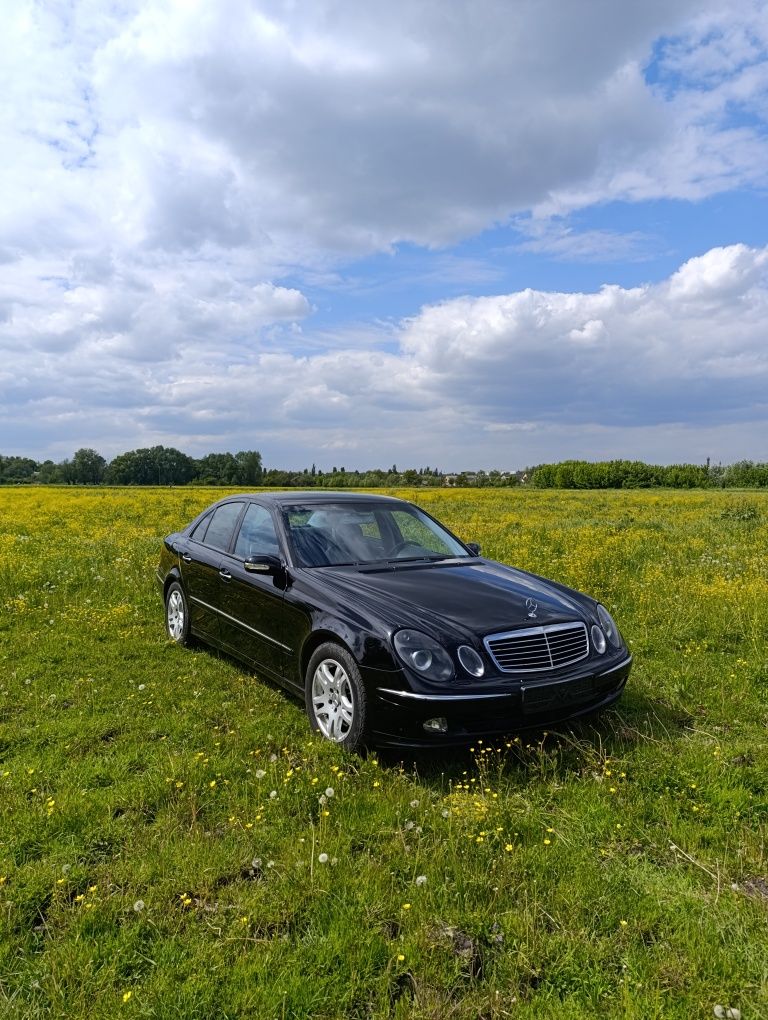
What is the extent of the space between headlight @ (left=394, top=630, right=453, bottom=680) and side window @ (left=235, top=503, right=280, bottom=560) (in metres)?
1.60

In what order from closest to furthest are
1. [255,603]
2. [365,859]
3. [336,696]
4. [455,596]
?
[365,859] → [336,696] → [455,596] → [255,603]

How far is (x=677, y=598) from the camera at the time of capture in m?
7.47

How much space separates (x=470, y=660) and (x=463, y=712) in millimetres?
A: 282

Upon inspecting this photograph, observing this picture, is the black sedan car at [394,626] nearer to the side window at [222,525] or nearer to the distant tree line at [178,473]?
the side window at [222,525]

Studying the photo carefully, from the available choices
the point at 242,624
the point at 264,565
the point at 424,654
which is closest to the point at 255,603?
the point at 242,624

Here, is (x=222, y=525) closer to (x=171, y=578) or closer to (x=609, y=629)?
(x=171, y=578)

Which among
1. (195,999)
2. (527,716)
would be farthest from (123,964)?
(527,716)

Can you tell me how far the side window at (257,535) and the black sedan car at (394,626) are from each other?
0.05 ft

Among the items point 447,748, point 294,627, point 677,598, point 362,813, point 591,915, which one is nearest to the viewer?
point 591,915

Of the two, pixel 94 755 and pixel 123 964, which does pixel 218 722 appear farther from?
pixel 123 964

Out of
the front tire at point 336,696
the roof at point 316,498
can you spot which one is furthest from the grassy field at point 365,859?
the roof at point 316,498

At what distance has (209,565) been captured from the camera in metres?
5.64

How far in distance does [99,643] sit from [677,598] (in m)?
6.34

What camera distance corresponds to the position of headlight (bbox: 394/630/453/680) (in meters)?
3.45
